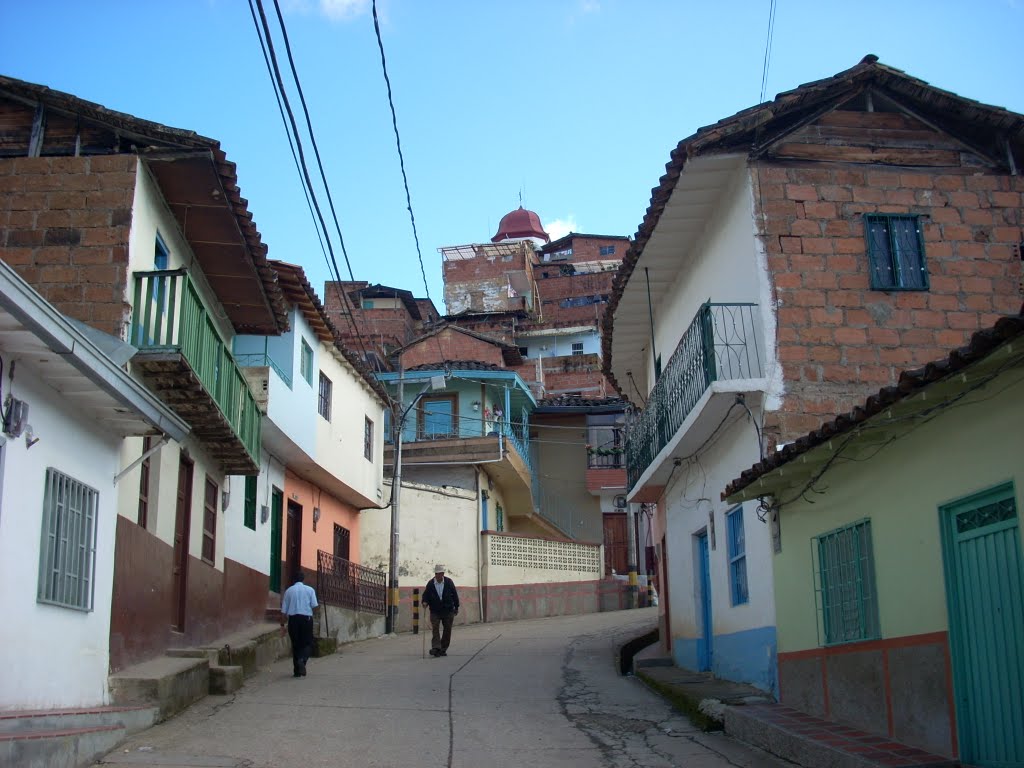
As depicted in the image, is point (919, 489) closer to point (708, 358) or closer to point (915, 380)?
point (915, 380)

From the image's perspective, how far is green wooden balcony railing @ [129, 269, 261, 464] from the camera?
468 inches

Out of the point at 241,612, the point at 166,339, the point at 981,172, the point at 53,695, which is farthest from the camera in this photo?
the point at 241,612

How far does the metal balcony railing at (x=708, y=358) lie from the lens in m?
12.3

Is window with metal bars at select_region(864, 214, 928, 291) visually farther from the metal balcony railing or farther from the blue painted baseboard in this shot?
the blue painted baseboard

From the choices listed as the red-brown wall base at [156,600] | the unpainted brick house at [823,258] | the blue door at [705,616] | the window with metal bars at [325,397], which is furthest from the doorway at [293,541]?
the unpainted brick house at [823,258]

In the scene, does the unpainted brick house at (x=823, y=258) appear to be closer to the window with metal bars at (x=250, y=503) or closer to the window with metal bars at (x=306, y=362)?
the window with metal bars at (x=250, y=503)

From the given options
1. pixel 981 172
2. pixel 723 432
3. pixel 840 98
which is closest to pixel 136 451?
pixel 723 432

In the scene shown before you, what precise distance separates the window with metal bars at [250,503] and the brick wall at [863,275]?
388 inches

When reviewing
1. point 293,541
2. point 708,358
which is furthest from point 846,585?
point 293,541

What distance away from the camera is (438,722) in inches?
435

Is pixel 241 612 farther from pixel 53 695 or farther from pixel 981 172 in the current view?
pixel 981 172

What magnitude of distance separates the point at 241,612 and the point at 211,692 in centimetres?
467

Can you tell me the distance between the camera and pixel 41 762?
775 centimetres

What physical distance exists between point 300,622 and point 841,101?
9.86 m
